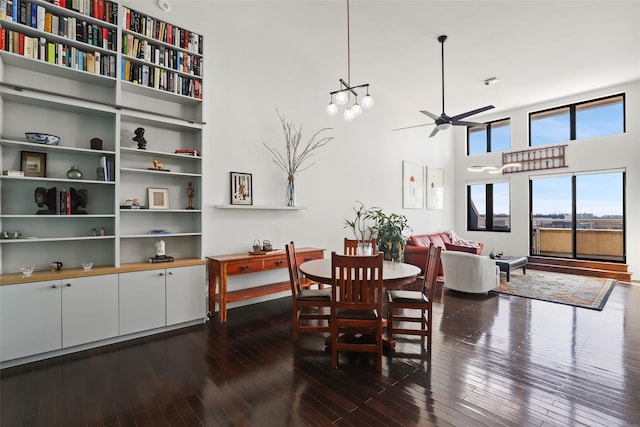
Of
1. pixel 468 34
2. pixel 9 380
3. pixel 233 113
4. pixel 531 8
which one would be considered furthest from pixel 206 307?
pixel 531 8

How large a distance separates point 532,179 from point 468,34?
4.65 m

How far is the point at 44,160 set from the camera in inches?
115

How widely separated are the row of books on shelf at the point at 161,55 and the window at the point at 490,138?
7.43 meters

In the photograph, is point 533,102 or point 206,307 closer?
point 206,307

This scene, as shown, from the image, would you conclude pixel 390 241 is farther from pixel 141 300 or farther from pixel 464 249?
pixel 141 300

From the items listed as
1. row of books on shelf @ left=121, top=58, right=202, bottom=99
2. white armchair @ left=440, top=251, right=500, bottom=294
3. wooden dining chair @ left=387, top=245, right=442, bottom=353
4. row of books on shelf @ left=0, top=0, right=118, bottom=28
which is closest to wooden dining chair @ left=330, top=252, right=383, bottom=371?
wooden dining chair @ left=387, top=245, right=442, bottom=353

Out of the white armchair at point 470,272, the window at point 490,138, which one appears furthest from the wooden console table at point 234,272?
the window at point 490,138

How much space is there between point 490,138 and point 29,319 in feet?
30.9

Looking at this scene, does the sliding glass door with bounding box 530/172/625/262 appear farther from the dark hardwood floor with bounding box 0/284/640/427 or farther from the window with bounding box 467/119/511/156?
the dark hardwood floor with bounding box 0/284/640/427

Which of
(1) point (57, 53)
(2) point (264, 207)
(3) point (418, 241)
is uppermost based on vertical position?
(1) point (57, 53)

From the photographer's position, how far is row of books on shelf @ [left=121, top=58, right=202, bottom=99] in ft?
10.6

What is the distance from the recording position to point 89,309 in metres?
2.88

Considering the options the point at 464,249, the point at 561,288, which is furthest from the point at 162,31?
the point at 561,288

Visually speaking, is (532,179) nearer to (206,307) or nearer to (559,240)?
(559,240)
